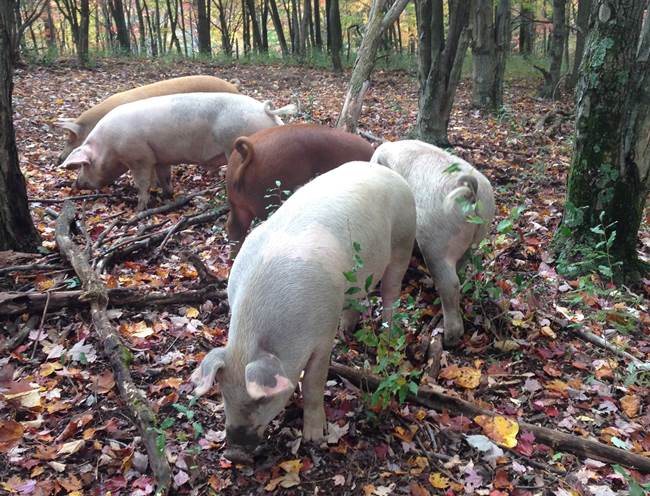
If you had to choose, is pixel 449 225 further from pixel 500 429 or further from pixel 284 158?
pixel 284 158

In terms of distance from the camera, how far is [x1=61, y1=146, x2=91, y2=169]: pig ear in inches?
237

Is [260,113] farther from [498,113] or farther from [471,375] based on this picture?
[498,113]

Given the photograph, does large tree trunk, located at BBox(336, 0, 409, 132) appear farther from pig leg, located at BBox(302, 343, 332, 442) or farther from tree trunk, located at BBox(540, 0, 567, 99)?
tree trunk, located at BBox(540, 0, 567, 99)

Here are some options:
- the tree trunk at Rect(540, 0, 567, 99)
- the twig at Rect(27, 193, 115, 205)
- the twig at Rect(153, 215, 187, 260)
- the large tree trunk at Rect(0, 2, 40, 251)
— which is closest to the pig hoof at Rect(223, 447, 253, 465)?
the twig at Rect(153, 215, 187, 260)

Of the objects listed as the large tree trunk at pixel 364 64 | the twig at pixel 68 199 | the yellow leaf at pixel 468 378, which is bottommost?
the yellow leaf at pixel 468 378

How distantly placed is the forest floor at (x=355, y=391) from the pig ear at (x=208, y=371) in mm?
349

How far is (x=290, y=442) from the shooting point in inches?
114

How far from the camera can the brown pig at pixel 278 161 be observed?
466 centimetres

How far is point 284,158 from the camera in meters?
4.69

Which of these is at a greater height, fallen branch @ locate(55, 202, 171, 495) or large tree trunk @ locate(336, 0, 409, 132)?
large tree trunk @ locate(336, 0, 409, 132)

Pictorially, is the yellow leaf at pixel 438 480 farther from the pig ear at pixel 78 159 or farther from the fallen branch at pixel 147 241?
the pig ear at pixel 78 159

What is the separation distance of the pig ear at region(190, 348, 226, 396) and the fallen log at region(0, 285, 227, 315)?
5.09ft

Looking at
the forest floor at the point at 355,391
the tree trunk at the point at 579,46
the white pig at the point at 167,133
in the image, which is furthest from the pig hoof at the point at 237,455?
the tree trunk at the point at 579,46

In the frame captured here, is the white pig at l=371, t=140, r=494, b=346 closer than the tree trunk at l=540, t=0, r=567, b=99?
Yes
